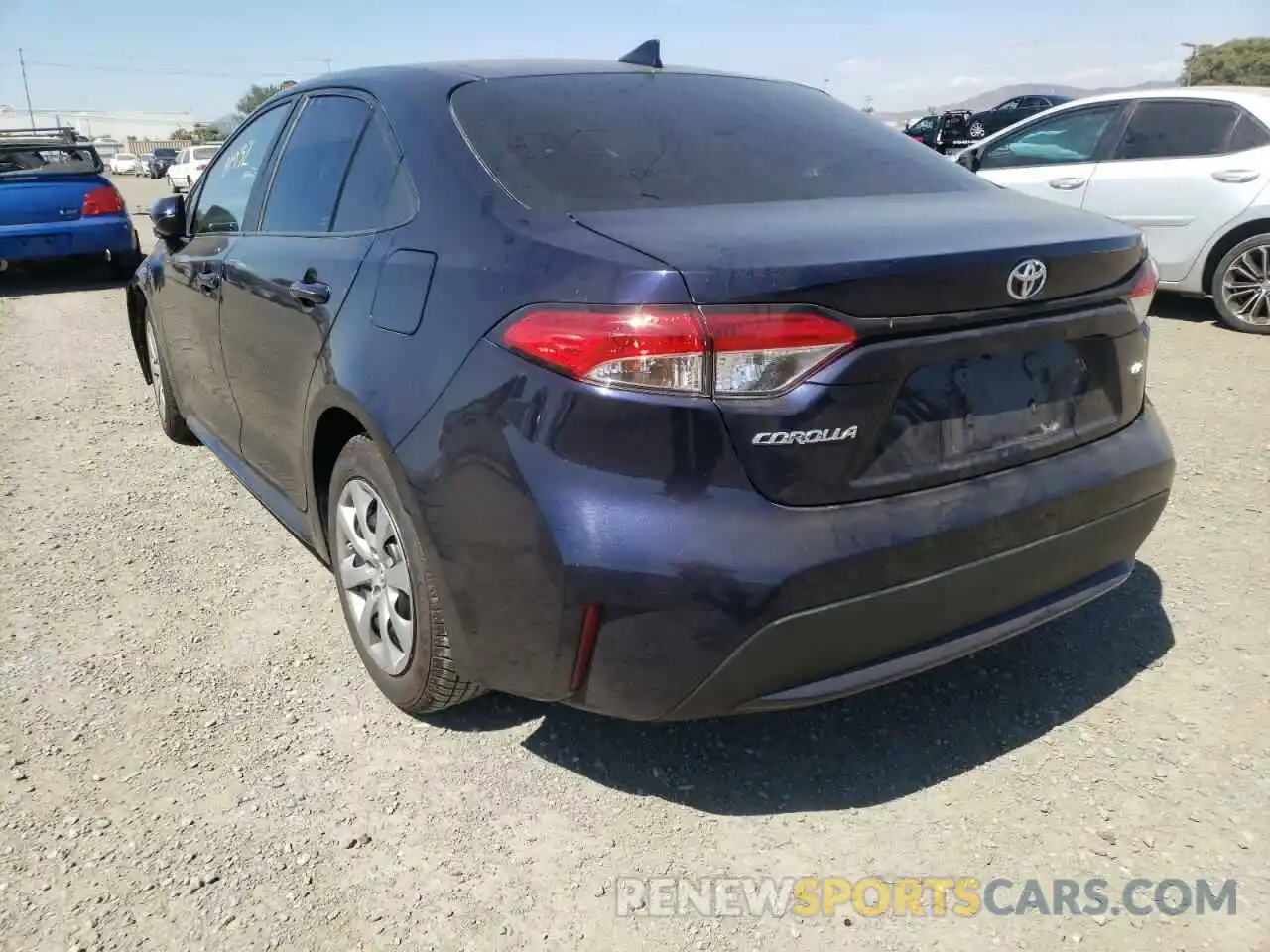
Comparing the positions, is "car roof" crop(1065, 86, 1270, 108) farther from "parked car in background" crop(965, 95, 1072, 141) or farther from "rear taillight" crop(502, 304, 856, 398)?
"parked car in background" crop(965, 95, 1072, 141)

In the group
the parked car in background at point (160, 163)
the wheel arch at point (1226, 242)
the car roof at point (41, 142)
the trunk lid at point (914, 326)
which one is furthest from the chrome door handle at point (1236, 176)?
the parked car in background at point (160, 163)

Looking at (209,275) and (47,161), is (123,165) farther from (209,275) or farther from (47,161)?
(209,275)

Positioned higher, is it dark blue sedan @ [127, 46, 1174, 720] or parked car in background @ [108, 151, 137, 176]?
dark blue sedan @ [127, 46, 1174, 720]

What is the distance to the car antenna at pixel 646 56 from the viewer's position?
3.12 meters

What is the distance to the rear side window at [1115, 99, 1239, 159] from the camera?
273 inches

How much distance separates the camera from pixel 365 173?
109 inches

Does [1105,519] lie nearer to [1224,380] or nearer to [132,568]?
[132,568]

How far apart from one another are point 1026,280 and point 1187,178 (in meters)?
→ 5.94

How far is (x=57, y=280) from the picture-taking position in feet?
37.2

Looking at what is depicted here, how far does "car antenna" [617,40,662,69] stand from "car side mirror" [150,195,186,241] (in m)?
2.10

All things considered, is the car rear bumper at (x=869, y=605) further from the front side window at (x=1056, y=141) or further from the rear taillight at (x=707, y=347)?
the front side window at (x=1056, y=141)

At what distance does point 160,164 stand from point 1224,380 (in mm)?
42317

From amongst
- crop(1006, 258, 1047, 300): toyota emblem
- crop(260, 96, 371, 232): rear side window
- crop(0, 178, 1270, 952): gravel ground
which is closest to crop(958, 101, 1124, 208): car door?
crop(0, 178, 1270, 952): gravel ground

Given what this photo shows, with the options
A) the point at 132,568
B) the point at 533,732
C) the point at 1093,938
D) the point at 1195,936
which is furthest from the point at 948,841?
the point at 132,568
